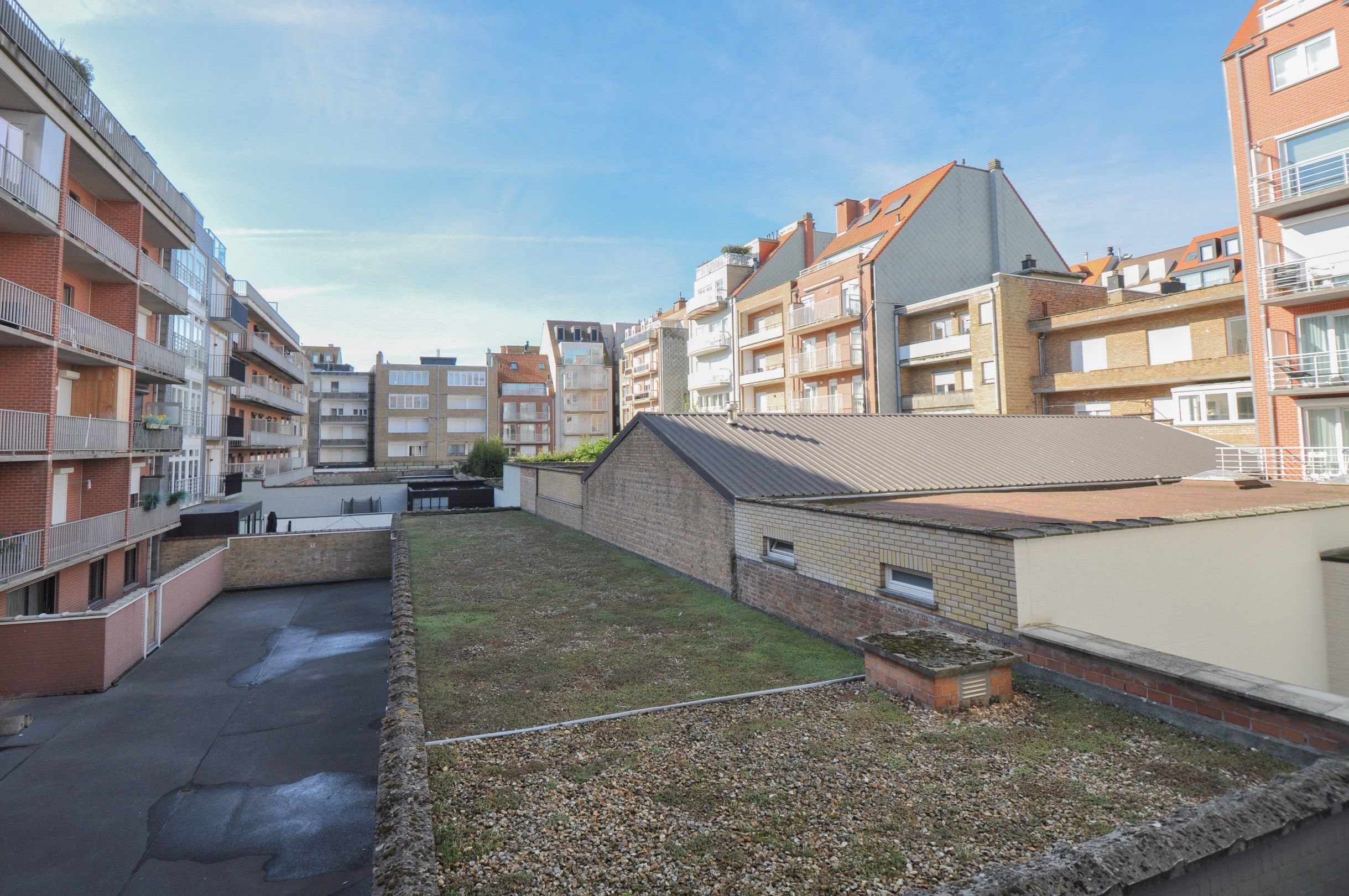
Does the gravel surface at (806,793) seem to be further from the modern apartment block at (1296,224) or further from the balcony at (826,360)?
the balcony at (826,360)

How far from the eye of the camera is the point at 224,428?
34.8 m

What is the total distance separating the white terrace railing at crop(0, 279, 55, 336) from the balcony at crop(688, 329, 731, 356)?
33.5m

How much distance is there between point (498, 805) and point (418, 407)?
6512 centimetres

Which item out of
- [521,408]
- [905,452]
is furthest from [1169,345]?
[521,408]

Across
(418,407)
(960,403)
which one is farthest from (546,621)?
(418,407)

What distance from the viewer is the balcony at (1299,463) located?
59.2ft

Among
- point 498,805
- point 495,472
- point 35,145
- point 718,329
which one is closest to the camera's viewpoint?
point 498,805

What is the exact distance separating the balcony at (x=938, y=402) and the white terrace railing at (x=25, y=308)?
1210 inches

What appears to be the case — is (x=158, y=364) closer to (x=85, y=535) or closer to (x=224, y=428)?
(x=85, y=535)

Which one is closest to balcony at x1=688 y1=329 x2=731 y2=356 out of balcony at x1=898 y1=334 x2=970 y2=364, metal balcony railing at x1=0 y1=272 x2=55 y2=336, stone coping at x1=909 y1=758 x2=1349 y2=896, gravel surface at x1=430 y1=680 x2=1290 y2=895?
balcony at x1=898 y1=334 x2=970 y2=364

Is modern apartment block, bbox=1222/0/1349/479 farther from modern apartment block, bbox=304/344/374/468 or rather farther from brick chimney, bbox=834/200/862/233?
modern apartment block, bbox=304/344/374/468

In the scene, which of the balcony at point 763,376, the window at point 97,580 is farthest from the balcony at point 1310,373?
the window at point 97,580

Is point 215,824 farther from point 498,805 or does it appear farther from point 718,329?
point 718,329

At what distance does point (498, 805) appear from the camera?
4.62 metres
